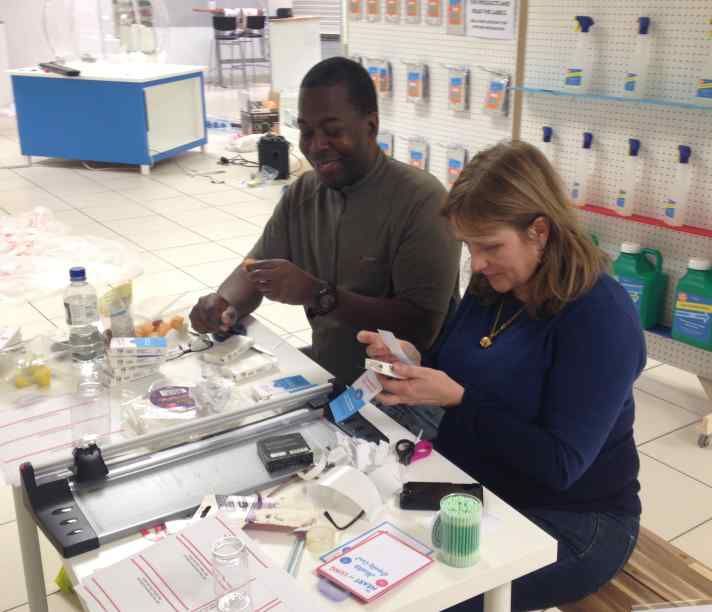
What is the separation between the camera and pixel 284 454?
1461mm

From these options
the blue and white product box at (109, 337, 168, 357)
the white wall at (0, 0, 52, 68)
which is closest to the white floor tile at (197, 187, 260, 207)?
the blue and white product box at (109, 337, 168, 357)

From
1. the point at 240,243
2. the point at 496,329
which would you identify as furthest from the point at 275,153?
the point at 496,329

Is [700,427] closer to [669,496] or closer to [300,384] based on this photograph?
[669,496]

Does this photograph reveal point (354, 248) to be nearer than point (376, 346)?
No

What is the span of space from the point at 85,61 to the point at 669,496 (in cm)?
663

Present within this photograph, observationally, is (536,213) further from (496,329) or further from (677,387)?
(677,387)

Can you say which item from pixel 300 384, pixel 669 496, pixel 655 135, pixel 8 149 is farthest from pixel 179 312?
pixel 8 149

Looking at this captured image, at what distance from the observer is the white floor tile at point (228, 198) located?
6289 mm

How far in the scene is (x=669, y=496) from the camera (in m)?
2.68

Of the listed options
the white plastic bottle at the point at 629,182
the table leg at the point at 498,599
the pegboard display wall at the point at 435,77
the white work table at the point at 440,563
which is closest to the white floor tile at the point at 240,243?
the pegboard display wall at the point at 435,77

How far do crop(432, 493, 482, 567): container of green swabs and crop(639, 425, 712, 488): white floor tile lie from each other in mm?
1875

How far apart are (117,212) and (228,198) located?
866 millimetres

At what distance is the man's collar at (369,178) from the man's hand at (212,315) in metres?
0.46

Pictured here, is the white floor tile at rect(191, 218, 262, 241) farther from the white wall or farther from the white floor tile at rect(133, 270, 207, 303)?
the white wall
